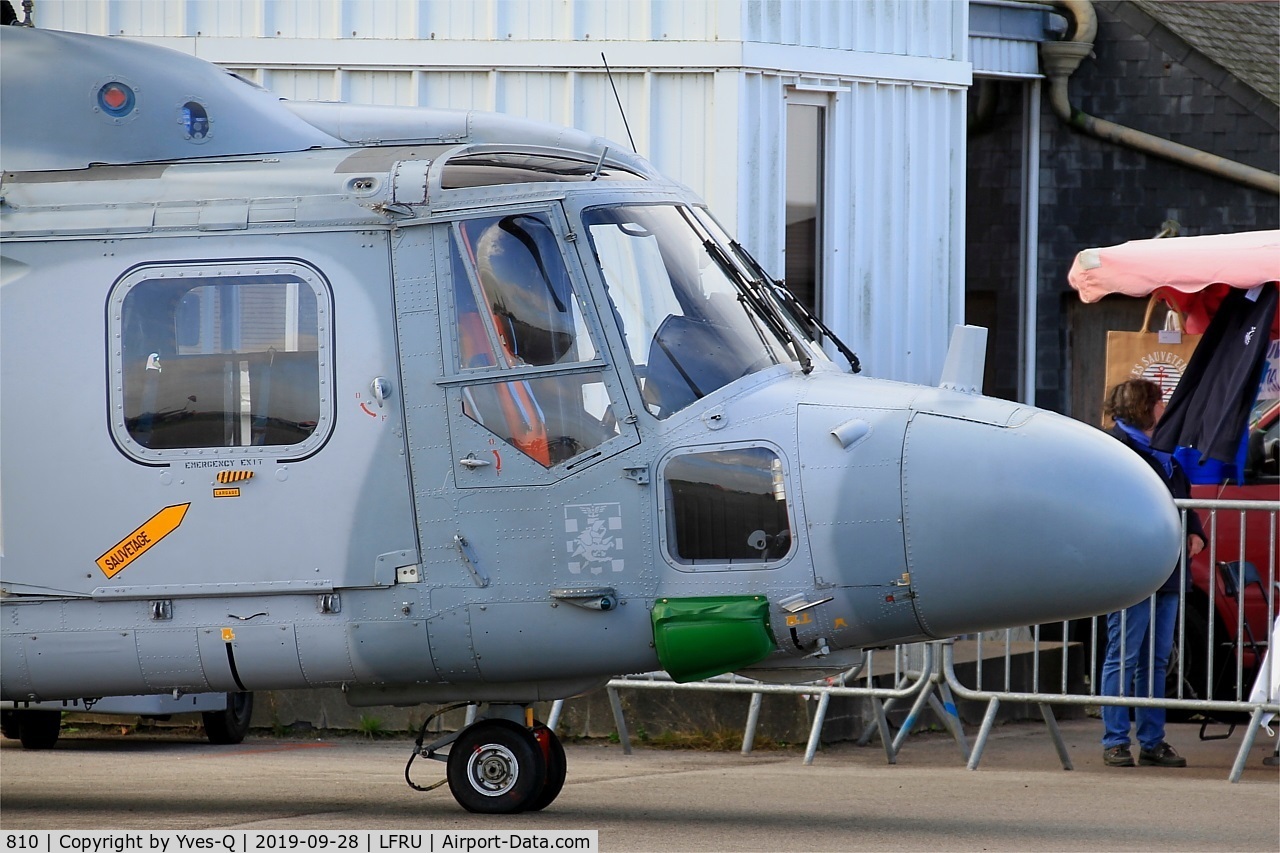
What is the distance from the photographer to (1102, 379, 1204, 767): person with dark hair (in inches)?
382

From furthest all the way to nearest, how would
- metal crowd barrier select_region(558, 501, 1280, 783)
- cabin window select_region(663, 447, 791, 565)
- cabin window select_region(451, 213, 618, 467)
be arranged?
metal crowd barrier select_region(558, 501, 1280, 783) < cabin window select_region(451, 213, 618, 467) < cabin window select_region(663, 447, 791, 565)

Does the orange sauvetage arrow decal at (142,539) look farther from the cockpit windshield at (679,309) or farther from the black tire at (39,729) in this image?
the black tire at (39,729)

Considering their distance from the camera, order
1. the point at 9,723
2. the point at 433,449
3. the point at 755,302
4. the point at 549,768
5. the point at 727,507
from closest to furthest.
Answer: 1. the point at 727,507
2. the point at 433,449
3. the point at 755,302
4. the point at 549,768
5. the point at 9,723

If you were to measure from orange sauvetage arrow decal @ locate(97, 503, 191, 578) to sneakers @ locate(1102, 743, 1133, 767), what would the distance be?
5.36 metres

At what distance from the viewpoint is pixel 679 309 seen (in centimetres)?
731

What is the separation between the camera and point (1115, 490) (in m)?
6.79

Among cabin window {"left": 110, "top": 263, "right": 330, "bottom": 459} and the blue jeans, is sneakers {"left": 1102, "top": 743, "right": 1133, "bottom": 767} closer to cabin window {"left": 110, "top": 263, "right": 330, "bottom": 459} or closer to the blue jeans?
the blue jeans

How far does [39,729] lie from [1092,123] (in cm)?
1068

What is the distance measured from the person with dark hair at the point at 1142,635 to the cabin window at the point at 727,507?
342 centimetres

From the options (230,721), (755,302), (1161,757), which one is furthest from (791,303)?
(230,721)

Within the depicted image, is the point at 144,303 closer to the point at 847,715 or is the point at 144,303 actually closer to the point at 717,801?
the point at 717,801

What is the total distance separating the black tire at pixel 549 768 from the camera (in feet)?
25.0

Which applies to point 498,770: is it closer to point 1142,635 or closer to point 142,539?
point 142,539
